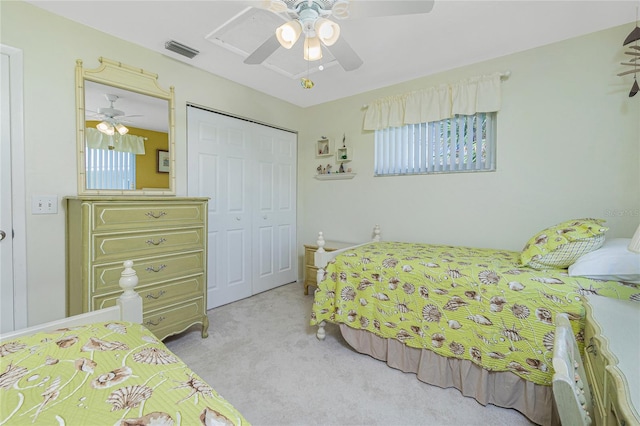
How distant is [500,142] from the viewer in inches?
98.5

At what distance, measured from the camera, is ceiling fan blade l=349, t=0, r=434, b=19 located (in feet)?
4.38

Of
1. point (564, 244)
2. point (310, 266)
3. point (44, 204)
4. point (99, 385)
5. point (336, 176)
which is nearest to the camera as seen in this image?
point (99, 385)

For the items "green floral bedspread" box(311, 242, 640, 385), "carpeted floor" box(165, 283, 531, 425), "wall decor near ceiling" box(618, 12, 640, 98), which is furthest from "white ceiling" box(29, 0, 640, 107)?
"carpeted floor" box(165, 283, 531, 425)

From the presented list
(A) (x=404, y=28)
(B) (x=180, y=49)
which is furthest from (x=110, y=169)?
(A) (x=404, y=28)

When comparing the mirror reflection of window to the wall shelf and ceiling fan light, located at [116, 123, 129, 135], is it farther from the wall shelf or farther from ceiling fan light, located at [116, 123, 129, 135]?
the wall shelf

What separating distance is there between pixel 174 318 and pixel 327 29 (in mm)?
2275

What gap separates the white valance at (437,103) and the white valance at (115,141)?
234 centimetres

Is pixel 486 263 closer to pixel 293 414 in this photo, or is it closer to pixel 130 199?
pixel 293 414

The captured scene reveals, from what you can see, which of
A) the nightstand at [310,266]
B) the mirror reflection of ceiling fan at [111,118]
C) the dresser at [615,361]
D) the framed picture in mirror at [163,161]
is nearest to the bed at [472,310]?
the dresser at [615,361]

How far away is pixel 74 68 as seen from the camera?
6.64ft

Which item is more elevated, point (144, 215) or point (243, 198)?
point (243, 198)

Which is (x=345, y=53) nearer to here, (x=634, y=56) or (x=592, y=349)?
(x=592, y=349)

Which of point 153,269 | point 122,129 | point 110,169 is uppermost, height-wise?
point 122,129

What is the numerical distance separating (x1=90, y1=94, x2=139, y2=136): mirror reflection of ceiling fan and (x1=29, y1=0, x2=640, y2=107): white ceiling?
0.57 metres
